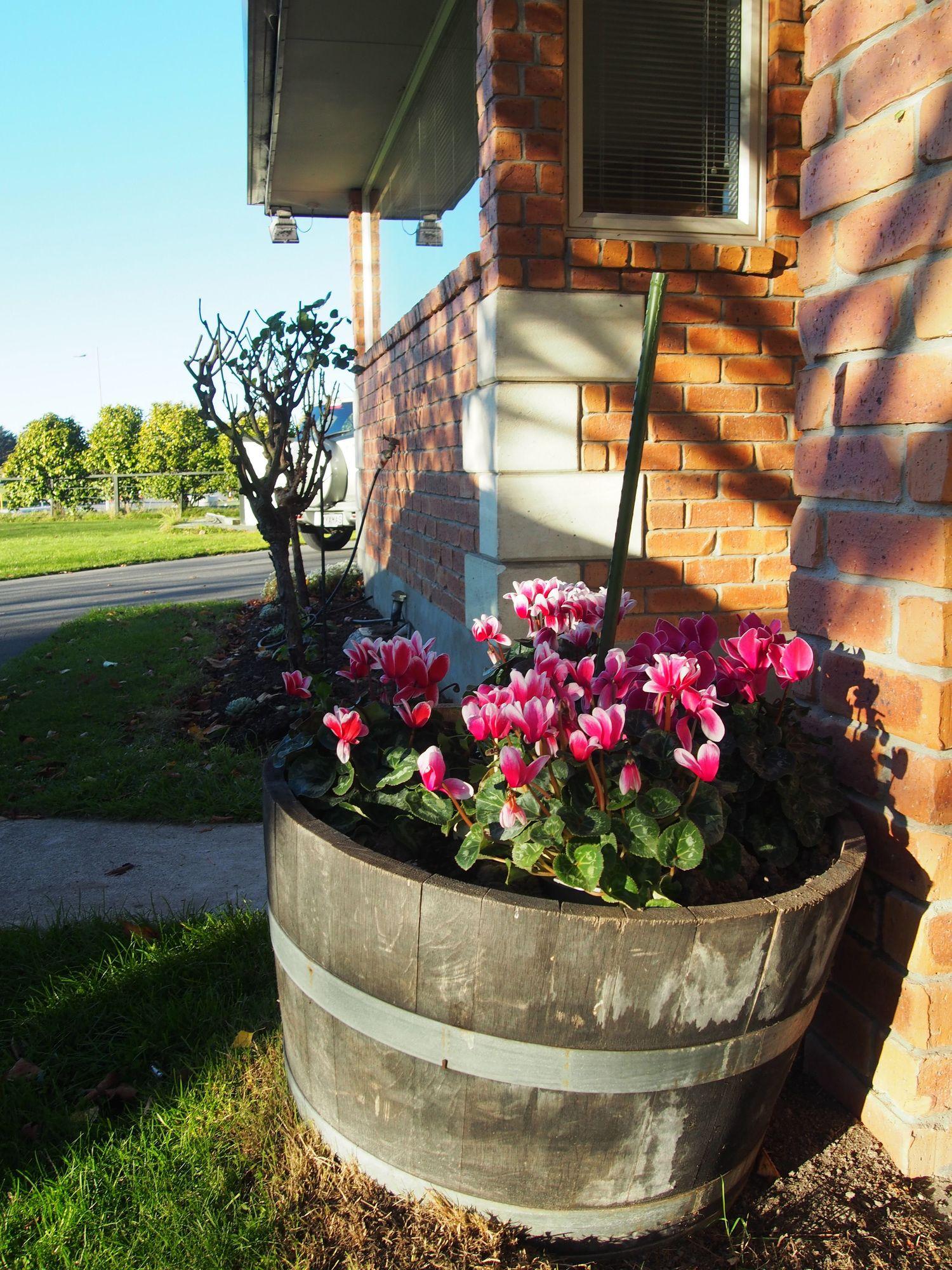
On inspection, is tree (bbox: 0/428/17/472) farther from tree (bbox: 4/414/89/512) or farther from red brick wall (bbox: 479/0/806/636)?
red brick wall (bbox: 479/0/806/636)

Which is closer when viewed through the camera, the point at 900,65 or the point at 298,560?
the point at 900,65

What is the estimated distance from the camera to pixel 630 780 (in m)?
1.51

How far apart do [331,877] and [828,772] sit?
3.06 ft

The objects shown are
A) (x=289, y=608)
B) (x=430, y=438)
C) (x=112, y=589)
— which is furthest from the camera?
(x=112, y=589)

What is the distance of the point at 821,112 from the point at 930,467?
0.79 metres

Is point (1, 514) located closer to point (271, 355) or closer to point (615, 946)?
point (271, 355)

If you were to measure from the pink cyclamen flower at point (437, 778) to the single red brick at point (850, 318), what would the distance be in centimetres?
108

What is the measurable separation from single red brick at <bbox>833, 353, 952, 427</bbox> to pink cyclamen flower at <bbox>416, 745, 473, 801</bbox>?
0.99 metres

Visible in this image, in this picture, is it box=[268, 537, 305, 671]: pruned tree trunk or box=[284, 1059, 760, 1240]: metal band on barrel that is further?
box=[268, 537, 305, 671]: pruned tree trunk

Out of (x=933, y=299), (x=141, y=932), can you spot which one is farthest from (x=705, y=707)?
(x=141, y=932)

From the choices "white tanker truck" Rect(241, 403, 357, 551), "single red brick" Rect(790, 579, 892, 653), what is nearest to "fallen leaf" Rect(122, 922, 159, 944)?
"single red brick" Rect(790, 579, 892, 653)

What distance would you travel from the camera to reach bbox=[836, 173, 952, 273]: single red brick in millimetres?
1621

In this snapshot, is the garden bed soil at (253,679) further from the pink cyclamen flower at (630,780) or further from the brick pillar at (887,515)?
the pink cyclamen flower at (630,780)

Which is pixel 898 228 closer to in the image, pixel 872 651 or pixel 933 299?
pixel 933 299
